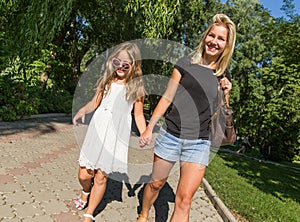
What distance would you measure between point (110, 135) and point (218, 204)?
7.92 feet

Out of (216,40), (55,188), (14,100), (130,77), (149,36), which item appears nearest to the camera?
(216,40)

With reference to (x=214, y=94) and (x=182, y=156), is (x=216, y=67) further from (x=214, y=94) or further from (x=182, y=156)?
(x=182, y=156)

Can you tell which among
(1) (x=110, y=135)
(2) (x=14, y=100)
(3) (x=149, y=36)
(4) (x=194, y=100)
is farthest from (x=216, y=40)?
(2) (x=14, y=100)

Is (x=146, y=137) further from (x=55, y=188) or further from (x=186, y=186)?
(x=55, y=188)

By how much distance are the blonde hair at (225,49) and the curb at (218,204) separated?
2298 millimetres

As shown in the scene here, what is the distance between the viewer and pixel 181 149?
2689 millimetres

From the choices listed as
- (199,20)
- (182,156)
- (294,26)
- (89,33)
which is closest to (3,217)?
(182,156)

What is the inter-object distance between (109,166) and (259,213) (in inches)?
109

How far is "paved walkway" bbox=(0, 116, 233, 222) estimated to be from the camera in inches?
132

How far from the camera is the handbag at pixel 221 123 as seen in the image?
260 centimetres

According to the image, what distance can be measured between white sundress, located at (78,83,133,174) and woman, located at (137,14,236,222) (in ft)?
1.18

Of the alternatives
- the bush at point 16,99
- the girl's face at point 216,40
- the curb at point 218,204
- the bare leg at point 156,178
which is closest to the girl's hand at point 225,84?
the girl's face at point 216,40

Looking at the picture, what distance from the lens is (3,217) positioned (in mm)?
3072

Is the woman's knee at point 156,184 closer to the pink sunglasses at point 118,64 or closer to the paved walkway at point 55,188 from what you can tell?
the paved walkway at point 55,188
